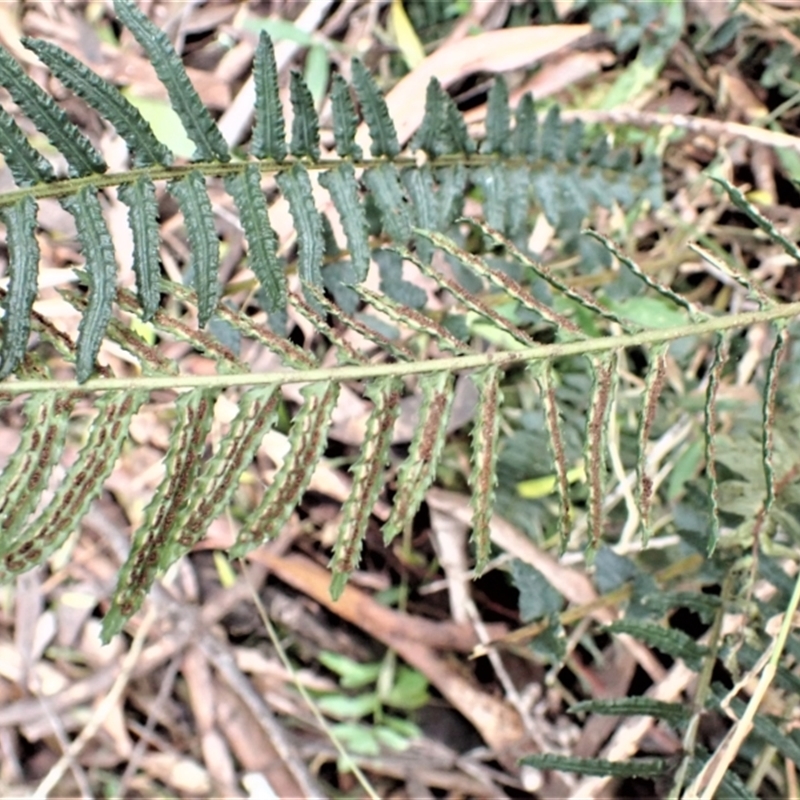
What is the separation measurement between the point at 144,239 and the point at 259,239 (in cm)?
12

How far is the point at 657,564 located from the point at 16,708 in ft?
3.77

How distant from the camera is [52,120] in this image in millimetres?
790

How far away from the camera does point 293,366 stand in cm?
79

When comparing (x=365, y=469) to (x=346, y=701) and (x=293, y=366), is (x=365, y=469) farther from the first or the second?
(x=346, y=701)

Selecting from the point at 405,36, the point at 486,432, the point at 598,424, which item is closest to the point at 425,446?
the point at 486,432

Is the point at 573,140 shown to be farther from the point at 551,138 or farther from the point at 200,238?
the point at 200,238

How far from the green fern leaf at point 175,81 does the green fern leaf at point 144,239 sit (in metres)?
0.08

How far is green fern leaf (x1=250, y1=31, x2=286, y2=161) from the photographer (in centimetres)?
88

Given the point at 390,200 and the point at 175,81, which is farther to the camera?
the point at 390,200

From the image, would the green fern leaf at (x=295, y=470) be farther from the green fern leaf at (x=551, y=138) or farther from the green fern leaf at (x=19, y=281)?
the green fern leaf at (x=551, y=138)

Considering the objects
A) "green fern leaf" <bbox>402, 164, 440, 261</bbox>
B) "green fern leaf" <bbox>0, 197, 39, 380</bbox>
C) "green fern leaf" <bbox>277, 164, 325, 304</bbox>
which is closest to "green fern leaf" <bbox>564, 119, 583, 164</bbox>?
"green fern leaf" <bbox>402, 164, 440, 261</bbox>

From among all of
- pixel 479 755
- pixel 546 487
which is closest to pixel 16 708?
pixel 479 755

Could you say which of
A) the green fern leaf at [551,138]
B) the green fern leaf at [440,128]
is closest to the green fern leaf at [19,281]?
the green fern leaf at [440,128]

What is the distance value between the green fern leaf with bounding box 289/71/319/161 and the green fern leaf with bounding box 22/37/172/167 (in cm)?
19
